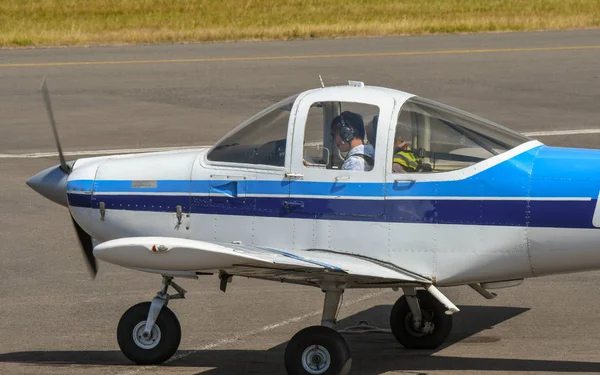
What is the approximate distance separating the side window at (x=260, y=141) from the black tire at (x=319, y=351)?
1.36 metres

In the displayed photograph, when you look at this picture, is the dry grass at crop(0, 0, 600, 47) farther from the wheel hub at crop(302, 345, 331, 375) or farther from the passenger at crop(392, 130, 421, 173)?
the wheel hub at crop(302, 345, 331, 375)

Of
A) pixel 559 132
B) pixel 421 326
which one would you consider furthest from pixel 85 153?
pixel 421 326

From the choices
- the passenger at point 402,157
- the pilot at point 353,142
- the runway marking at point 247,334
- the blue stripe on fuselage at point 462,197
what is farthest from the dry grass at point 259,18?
the passenger at point 402,157

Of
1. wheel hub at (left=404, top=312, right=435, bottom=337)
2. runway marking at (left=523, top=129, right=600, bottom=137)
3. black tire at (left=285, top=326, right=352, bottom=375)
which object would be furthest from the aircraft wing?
runway marking at (left=523, top=129, right=600, bottom=137)

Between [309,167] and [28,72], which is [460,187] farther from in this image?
[28,72]

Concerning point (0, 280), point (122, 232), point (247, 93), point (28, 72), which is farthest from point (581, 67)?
point (122, 232)

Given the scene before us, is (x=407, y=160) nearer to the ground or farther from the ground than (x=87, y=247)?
farther from the ground

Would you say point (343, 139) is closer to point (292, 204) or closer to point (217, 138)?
point (292, 204)

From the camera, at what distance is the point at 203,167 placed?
958 centimetres

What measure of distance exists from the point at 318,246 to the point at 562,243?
6.08ft

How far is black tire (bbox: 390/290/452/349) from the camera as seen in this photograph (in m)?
10.3

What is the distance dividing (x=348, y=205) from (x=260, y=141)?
0.90m

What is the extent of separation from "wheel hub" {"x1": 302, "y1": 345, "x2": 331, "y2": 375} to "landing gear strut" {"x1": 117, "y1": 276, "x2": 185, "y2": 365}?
1.25 meters

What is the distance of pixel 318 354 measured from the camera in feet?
29.7
